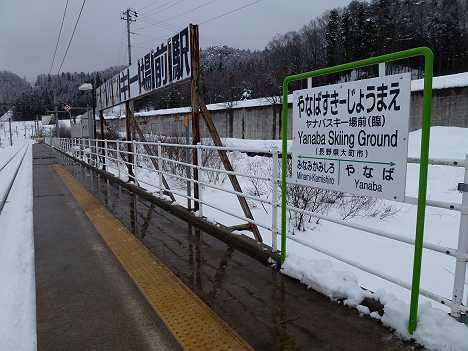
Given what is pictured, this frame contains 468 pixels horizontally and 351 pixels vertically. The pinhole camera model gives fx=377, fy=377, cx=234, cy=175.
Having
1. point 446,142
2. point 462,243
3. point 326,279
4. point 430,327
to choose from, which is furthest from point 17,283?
point 446,142

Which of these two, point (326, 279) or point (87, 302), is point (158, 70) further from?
point (326, 279)

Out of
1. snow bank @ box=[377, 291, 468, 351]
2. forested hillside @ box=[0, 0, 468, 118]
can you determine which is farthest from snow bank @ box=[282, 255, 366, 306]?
forested hillside @ box=[0, 0, 468, 118]

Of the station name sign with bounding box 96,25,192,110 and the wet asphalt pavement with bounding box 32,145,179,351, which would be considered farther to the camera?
the station name sign with bounding box 96,25,192,110

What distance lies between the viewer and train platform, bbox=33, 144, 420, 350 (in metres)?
2.74

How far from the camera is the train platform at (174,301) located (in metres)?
2.74

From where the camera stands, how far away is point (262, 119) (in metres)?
41.5

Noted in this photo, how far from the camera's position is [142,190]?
8.88 m

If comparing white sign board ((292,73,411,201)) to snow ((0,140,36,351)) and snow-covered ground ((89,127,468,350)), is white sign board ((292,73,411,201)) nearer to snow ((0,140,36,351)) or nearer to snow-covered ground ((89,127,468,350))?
snow-covered ground ((89,127,468,350))

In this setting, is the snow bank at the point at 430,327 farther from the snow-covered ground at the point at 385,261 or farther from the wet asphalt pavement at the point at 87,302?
the wet asphalt pavement at the point at 87,302

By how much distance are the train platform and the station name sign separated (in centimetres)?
277

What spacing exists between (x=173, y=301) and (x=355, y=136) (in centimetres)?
209

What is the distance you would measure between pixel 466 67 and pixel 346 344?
174 feet

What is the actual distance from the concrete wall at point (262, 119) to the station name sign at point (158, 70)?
5533 millimetres

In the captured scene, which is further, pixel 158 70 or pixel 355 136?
pixel 158 70
